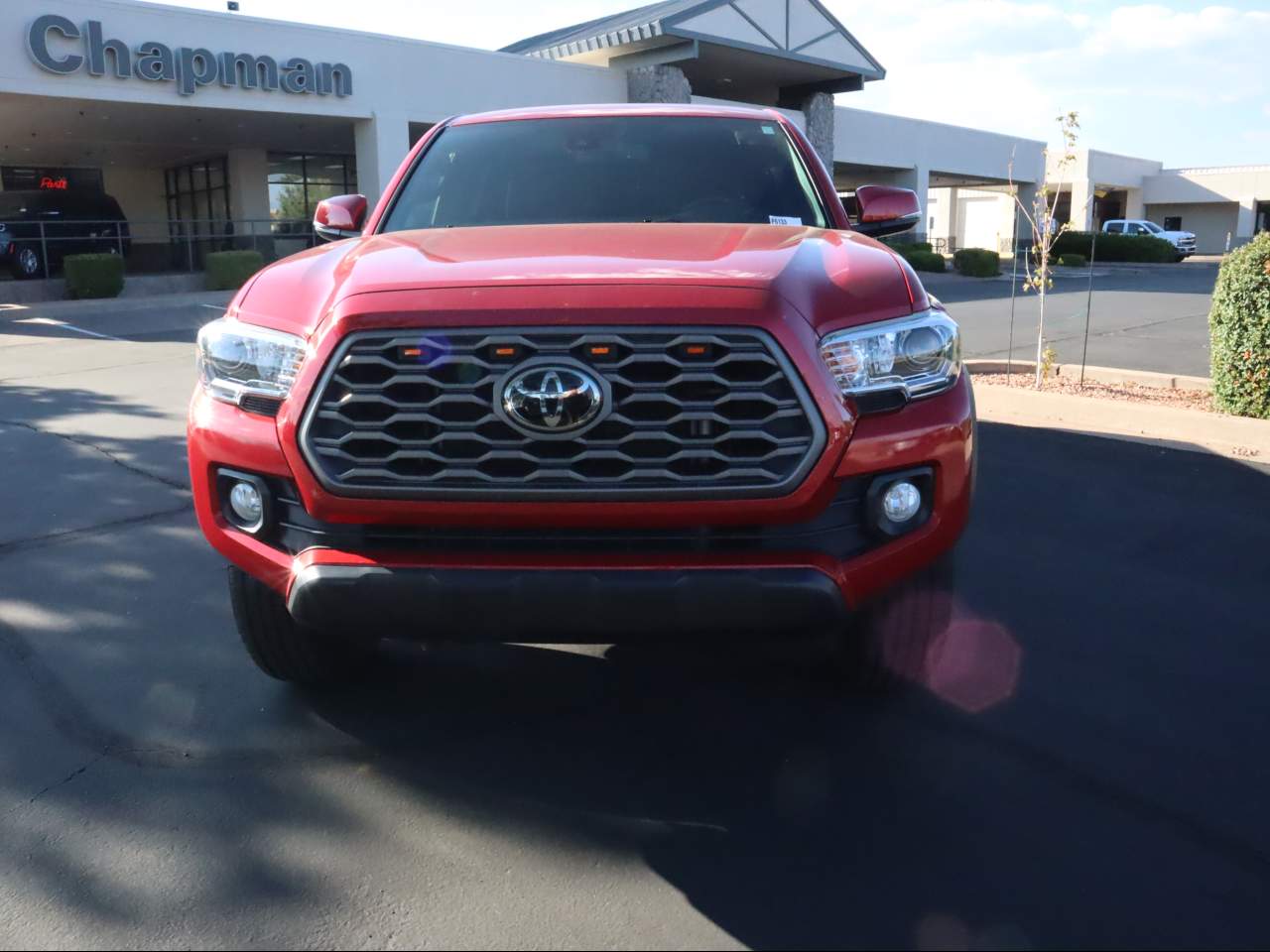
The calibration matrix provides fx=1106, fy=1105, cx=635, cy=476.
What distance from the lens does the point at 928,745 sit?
3.15 meters

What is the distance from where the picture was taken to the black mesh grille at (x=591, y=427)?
8.53 feet

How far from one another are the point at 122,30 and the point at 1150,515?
805 inches

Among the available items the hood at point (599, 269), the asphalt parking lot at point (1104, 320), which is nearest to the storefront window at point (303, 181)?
the asphalt parking lot at point (1104, 320)

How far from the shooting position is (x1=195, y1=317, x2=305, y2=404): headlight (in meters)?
2.79

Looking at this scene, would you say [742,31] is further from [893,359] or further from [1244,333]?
[893,359]

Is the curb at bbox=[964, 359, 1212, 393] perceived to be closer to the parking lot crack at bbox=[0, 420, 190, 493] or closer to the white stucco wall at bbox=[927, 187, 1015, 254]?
the parking lot crack at bbox=[0, 420, 190, 493]

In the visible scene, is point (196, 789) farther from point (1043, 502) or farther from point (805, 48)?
point (805, 48)

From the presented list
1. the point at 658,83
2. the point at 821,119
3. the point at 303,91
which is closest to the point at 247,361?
the point at 303,91

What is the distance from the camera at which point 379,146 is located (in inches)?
941

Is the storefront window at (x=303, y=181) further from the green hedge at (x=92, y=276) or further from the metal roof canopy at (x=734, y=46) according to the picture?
the green hedge at (x=92, y=276)

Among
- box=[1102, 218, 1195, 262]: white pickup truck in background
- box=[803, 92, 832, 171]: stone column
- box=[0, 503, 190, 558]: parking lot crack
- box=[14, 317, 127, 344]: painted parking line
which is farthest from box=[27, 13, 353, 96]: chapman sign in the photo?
box=[1102, 218, 1195, 262]: white pickup truck in background

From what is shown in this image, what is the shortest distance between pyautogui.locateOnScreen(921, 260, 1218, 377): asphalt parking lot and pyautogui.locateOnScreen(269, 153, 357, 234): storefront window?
55.3 feet

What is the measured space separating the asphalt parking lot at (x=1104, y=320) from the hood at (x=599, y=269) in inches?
341

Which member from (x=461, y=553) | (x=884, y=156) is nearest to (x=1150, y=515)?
(x=461, y=553)
